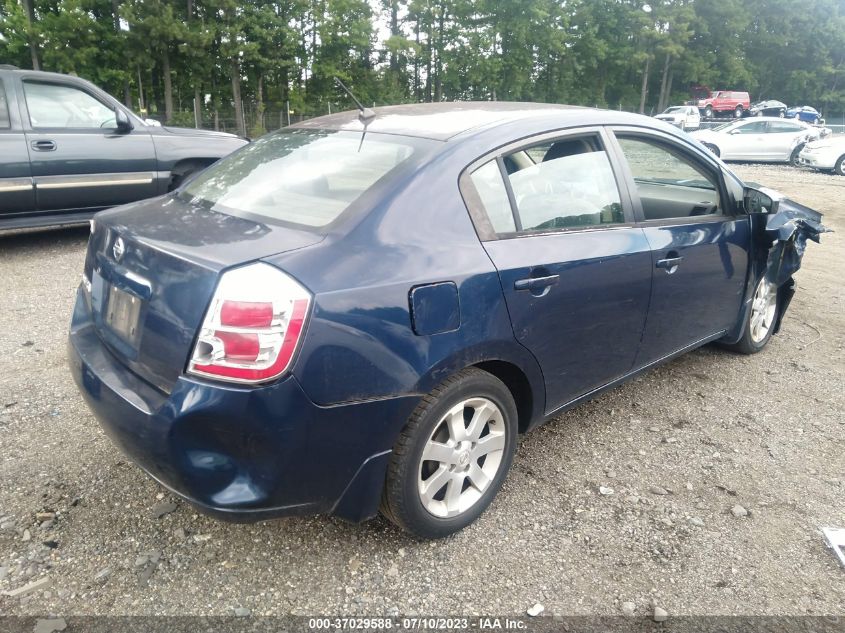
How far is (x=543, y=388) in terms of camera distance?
2.83m

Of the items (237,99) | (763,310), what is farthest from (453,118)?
(237,99)

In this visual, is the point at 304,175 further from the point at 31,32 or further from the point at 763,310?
the point at 31,32

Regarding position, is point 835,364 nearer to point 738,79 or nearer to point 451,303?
point 451,303

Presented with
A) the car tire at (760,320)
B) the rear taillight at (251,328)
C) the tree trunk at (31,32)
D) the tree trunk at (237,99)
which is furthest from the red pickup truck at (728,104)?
the rear taillight at (251,328)

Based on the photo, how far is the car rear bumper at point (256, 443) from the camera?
2004 mm

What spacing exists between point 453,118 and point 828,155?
1971 cm

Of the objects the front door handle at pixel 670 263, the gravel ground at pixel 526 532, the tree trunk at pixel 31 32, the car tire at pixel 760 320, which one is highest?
the tree trunk at pixel 31 32

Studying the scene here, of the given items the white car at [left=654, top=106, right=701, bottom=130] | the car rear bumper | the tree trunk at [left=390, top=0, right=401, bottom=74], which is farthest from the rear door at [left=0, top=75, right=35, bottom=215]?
the tree trunk at [left=390, top=0, right=401, bottom=74]

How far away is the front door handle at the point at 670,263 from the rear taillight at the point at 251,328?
1.96m

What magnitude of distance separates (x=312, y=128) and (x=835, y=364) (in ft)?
12.7

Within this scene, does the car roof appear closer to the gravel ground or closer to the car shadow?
the gravel ground

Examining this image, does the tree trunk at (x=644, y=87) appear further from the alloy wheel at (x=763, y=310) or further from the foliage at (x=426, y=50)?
the alloy wheel at (x=763, y=310)

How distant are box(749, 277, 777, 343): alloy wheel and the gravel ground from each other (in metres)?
0.69

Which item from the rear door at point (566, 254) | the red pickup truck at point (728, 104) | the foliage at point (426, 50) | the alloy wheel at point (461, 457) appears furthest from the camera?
the red pickup truck at point (728, 104)
